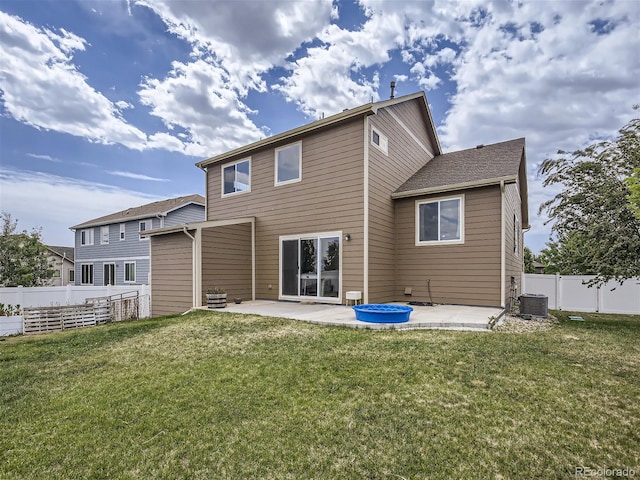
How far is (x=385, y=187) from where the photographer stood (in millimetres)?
9742

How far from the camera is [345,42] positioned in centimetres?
1184

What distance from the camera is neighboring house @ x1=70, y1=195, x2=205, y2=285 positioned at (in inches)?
816

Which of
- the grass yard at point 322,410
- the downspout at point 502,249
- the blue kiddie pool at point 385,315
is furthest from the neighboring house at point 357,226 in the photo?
the grass yard at point 322,410

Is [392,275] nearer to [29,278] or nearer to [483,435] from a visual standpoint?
[483,435]

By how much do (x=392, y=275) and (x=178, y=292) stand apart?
6648 millimetres

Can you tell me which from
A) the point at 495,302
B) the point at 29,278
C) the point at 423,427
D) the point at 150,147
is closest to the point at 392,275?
the point at 495,302

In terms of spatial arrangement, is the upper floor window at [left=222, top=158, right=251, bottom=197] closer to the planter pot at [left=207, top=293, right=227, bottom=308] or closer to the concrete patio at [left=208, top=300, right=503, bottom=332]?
the planter pot at [left=207, top=293, right=227, bottom=308]

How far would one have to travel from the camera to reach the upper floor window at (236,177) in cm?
1177

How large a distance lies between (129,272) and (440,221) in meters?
19.9

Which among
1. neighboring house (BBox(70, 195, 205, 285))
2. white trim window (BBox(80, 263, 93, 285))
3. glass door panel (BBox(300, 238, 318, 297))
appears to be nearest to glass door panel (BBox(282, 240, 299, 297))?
glass door panel (BBox(300, 238, 318, 297))

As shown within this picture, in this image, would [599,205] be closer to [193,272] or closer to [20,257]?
[193,272]

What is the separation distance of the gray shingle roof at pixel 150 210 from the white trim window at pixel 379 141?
50.5ft

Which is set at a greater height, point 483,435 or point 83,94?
point 83,94

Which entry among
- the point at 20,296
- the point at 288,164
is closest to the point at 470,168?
the point at 288,164
